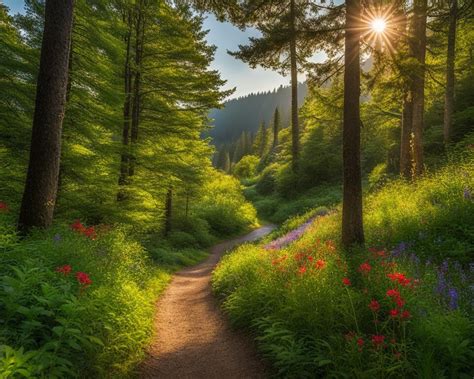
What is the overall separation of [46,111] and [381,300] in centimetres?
715

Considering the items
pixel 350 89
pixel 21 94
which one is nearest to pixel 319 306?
pixel 350 89

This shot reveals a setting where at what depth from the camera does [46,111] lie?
6.63 metres

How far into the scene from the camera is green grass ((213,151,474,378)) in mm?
3877

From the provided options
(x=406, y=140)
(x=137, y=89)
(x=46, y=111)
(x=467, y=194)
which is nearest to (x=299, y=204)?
(x=406, y=140)

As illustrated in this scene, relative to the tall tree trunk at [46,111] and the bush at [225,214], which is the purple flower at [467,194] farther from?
the bush at [225,214]

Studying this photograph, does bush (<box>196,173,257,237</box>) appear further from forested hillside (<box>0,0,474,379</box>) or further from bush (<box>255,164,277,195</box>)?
forested hillside (<box>0,0,474,379</box>)

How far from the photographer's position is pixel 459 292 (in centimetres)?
480

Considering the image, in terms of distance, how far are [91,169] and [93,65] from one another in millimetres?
3282

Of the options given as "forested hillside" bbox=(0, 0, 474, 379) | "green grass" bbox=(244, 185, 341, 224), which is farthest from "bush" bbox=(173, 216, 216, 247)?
"green grass" bbox=(244, 185, 341, 224)

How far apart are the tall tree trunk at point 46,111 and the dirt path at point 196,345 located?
3541mm

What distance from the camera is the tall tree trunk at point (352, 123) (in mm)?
7246

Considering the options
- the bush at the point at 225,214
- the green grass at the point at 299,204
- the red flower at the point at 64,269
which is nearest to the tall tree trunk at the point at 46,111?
the red flower at the point at 64,269

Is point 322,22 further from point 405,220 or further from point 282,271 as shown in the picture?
point 282,271

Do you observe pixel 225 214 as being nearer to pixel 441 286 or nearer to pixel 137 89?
pixel 137 89
